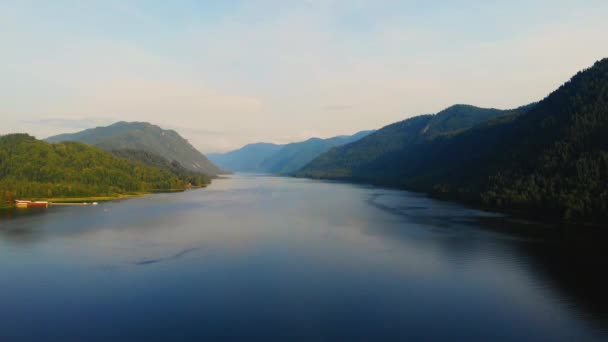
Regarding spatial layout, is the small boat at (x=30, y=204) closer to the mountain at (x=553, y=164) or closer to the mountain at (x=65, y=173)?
the mountain at (x=65, y=173)

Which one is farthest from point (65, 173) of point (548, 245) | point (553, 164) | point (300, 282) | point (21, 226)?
point (553, 164)

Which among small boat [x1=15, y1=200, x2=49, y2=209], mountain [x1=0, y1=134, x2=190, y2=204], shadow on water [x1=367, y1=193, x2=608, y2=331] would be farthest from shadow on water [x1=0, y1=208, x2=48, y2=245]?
shadow on water [x1=367, y1=193, x2=608, y2=331]

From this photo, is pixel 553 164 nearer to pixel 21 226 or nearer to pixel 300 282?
pixel 300 282

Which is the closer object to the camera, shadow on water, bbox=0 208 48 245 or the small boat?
shadow on water, bbox=0 208 48 245

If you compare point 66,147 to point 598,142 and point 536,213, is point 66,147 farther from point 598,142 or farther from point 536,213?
point 598,142

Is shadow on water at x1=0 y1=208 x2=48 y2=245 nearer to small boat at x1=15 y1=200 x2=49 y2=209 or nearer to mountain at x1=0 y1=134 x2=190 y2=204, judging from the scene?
small boat at x1=15 y1=200 x2=49 y2=209

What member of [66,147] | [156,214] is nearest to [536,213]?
[156,214]
